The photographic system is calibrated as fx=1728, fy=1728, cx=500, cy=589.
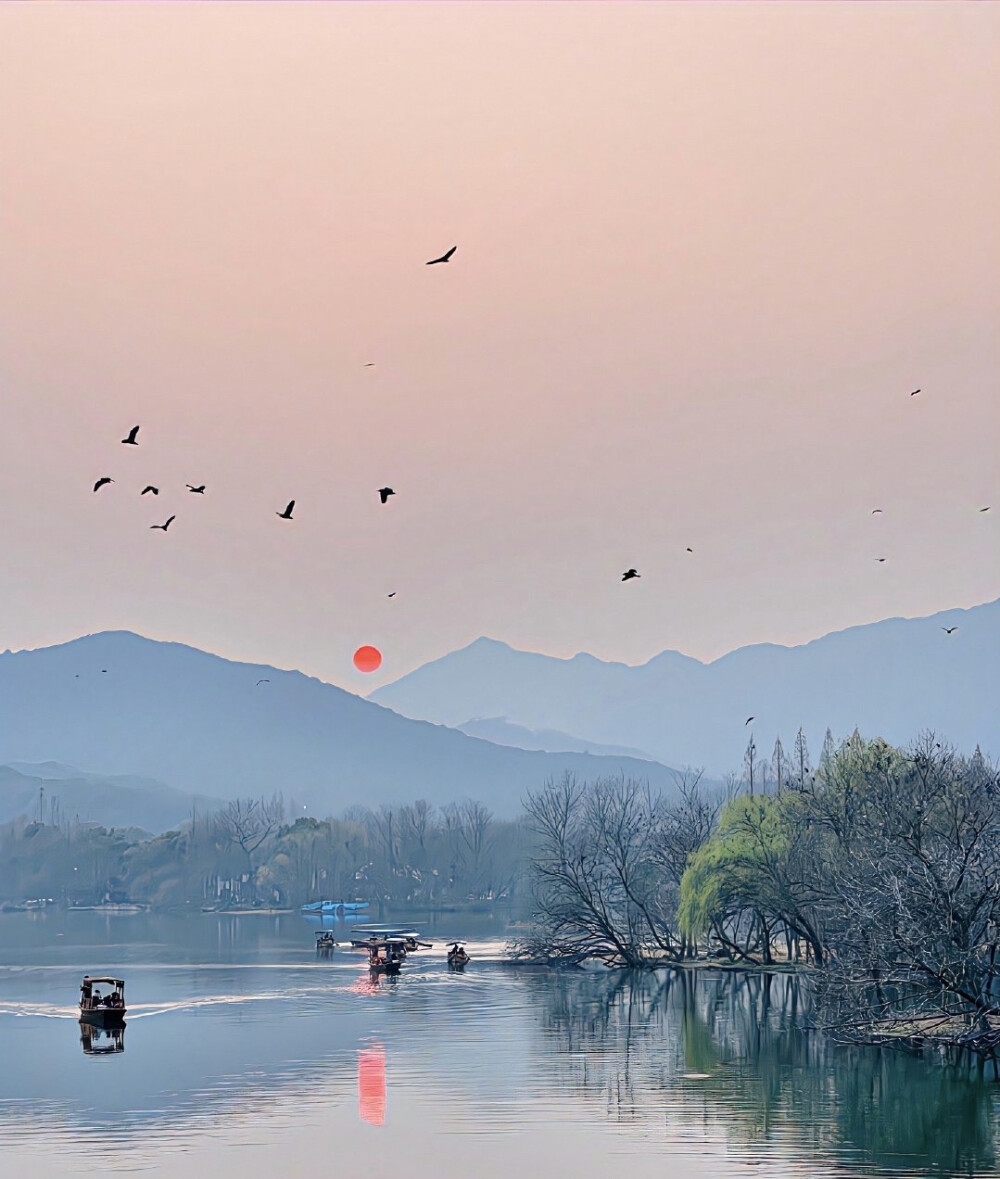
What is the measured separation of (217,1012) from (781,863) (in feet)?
94.1

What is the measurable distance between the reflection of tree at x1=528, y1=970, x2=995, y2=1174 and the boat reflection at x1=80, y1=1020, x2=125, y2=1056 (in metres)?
16.9

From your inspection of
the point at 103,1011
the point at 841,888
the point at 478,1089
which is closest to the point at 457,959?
the point at 103,1011

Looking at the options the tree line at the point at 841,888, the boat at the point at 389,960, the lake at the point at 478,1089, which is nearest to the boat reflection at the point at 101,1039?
the lake at the point at 478,1089

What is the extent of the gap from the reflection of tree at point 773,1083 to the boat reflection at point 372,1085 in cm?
609

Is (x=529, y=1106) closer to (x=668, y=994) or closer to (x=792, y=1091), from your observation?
(x=792, y=1091)

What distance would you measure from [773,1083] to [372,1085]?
12.8 meters

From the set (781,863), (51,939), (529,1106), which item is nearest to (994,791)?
(781,863)

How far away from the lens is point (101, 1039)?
70.0 metres

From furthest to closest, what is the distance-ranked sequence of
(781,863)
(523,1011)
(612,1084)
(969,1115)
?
(781,863), (523,1011), (612,1084), (969,1115)

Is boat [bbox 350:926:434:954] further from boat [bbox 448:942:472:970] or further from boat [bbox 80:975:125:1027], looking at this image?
boat [bbox 80:975:125:1027]

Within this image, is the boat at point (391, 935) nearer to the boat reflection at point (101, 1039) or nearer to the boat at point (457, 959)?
the boat at point (457, 959)

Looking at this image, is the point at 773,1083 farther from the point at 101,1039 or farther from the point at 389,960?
the point at 389,960

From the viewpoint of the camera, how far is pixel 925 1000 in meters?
61.2

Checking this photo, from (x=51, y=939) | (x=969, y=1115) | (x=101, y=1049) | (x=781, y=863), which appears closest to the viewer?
(x=969, y=1115)
